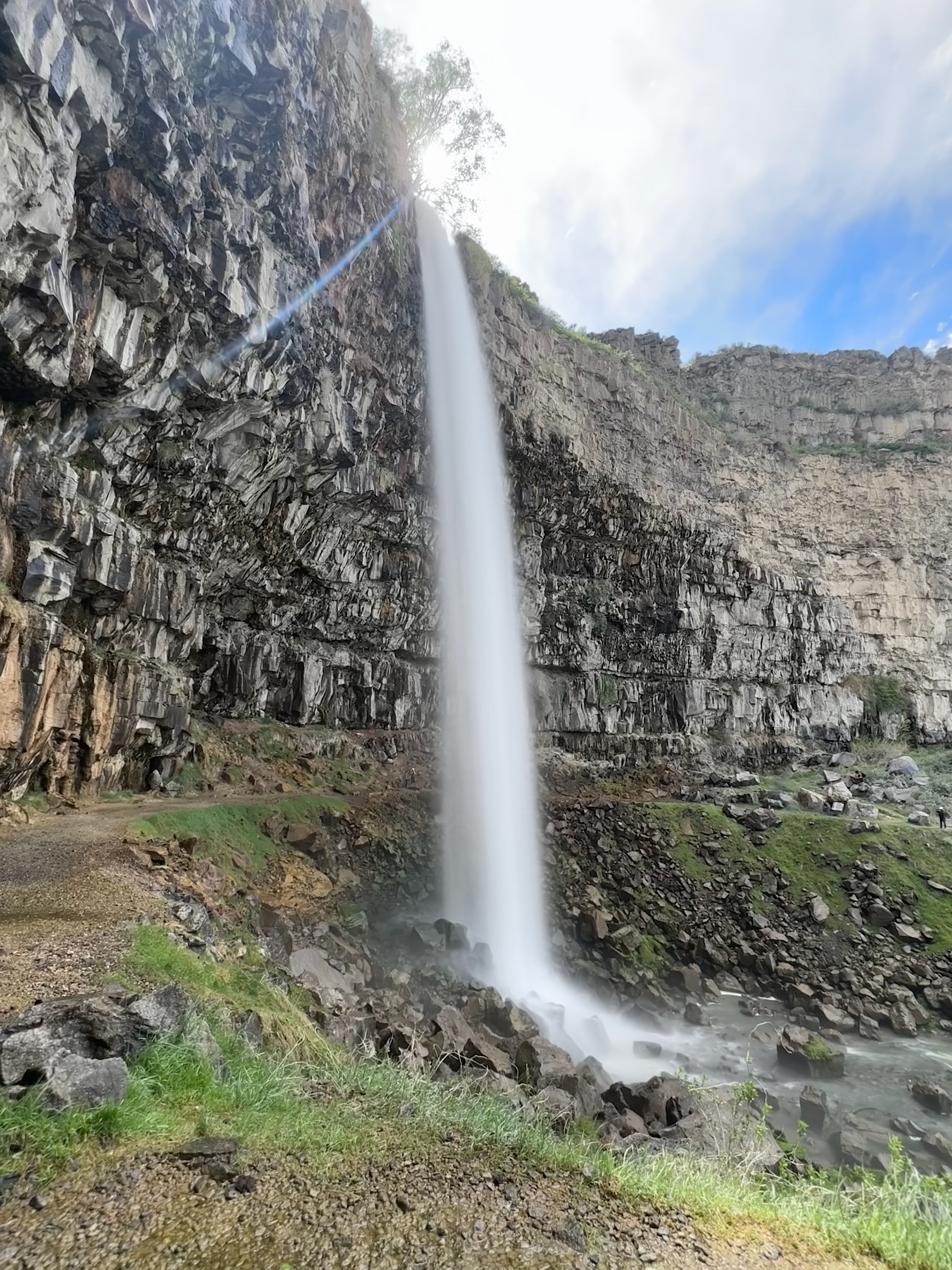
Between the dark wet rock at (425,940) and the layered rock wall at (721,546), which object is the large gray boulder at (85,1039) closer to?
the dark wet rock at (425,940)

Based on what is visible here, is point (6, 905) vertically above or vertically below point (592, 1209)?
above

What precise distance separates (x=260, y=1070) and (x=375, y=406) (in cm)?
2668

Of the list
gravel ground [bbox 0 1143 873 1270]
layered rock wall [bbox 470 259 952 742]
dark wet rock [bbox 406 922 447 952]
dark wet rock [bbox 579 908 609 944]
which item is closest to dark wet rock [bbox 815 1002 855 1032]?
dark wet rock [bbox 579 908 609 944]

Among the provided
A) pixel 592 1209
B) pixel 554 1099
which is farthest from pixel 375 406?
pixel 592 1209

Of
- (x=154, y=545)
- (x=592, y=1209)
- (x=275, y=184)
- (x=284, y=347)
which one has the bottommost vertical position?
(x=592, y=1209)

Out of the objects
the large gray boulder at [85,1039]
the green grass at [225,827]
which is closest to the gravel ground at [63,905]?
the large gray boulder at [85,1039]

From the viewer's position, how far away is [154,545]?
2228 cm

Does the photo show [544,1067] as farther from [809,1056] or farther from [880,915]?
[880,915]

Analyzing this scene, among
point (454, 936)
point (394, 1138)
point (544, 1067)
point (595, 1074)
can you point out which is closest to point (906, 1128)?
point (595, 1074)

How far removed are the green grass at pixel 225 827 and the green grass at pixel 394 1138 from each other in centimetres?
966

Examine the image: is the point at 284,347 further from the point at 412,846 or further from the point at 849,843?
the point at 849,843

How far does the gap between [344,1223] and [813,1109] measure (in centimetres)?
1359

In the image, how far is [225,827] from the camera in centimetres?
1806

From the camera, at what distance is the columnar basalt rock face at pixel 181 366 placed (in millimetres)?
12359
